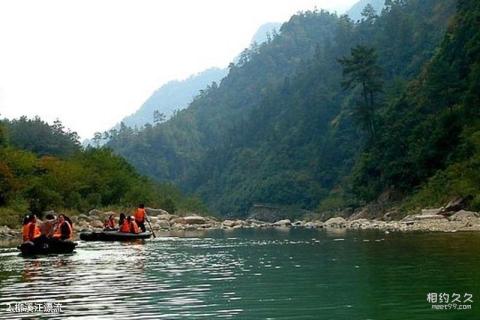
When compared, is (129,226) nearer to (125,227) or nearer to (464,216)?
(125,227)

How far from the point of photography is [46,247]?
2711cm

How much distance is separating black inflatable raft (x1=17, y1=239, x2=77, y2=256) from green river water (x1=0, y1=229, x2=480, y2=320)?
1.31 feet

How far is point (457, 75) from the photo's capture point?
6369 cm

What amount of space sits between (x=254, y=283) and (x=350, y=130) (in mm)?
102519

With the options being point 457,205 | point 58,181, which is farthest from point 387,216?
point 58,181

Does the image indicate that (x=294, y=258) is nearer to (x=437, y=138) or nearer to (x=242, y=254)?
(x=242, y=254)

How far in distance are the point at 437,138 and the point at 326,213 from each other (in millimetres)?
32511

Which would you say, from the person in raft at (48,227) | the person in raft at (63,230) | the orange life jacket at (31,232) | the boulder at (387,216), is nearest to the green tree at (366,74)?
the boulder at (387,216)

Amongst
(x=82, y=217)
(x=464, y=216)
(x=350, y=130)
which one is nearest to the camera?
(x=464, y=216)

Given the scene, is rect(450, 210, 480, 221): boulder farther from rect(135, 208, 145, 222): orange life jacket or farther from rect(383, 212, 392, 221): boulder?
rect(135, 208, 145, 222): orange life jacket

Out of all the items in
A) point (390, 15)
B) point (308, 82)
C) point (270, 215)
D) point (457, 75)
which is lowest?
point (270, 215)

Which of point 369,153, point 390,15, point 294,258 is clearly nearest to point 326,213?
point 369,153

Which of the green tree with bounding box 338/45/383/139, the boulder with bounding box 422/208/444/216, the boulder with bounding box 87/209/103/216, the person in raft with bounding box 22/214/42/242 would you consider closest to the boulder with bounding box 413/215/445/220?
the boulder with bounding box 422/208/444/216

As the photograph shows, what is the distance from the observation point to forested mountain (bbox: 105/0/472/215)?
63250 millimetres
